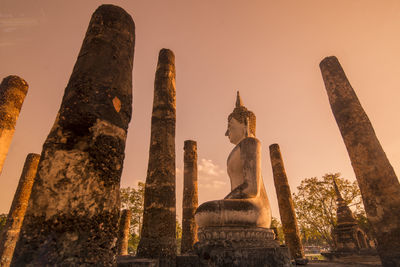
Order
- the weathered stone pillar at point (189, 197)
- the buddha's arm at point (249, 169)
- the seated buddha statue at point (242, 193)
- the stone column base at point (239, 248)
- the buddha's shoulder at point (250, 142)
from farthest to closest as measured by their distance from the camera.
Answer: the weathered stone pillar at point (189, 197), the buddha's shoulder at point (250, 142), the buddha's arm at point (249, 169), the seated buddha statue at point (242, 193), the stone column base at point (239, 248)

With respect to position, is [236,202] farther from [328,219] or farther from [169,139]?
[328,219]

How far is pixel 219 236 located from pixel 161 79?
190 inches

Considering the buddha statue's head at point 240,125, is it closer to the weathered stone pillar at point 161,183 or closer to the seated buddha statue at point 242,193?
the seated buddha statue at point 242,193

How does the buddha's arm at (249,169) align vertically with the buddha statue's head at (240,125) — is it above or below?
below

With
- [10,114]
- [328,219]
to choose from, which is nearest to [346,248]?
[328,219]

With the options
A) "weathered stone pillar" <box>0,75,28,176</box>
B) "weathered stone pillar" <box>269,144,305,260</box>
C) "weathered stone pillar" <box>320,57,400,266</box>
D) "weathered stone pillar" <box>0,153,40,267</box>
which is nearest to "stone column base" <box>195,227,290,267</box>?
"weathered stone pillar" <box>320,57,400,266</box>

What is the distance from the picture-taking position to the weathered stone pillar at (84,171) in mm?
1503

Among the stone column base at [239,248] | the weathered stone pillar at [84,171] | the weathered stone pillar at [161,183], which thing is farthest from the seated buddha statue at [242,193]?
the weathered stone pillar at [84,171]

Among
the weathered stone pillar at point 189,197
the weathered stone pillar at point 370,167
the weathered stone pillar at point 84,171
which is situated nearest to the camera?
the weathered stone pillar at point 84,171

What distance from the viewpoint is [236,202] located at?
3.80 m

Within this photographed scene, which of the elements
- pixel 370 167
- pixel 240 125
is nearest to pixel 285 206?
pixel 370 167

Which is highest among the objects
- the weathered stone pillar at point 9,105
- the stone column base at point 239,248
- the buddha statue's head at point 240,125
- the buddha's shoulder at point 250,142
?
the weathered stone pillar at point 9,105

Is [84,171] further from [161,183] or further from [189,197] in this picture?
[189,197]

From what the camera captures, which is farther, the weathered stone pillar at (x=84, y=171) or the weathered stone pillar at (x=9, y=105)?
the weathered stone pillar at (x=9, y=105)
